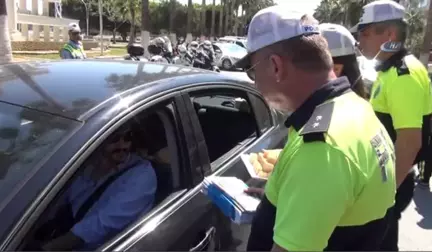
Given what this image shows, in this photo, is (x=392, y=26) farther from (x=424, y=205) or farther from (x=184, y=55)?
(x=184, y=55)

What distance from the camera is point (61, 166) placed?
1563 millimetres

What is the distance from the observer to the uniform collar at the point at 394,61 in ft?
8.75

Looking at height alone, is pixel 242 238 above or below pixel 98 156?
below

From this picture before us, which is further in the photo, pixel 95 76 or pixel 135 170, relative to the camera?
pixel 95 76

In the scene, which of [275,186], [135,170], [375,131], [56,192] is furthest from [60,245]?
[375,131]

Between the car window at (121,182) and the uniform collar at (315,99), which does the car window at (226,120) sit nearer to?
the car window at (121,182)

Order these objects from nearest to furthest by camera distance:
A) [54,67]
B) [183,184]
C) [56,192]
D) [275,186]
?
[275,186] → [56,192] → [183,184] → [54,67]

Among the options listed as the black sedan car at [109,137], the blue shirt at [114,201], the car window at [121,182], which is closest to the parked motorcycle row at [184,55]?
the black sedan car at [109,137]

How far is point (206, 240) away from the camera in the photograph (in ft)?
6.32

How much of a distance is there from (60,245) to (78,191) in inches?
12.8

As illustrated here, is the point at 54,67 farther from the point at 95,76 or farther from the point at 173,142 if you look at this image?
the point at 173,142

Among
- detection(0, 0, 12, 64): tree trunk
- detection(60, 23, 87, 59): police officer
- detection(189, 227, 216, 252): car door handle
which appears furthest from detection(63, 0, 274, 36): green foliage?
detection(189, 227, 216, 252): car door handle

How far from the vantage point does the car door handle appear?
1857 mm

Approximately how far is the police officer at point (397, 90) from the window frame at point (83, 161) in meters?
1.23
